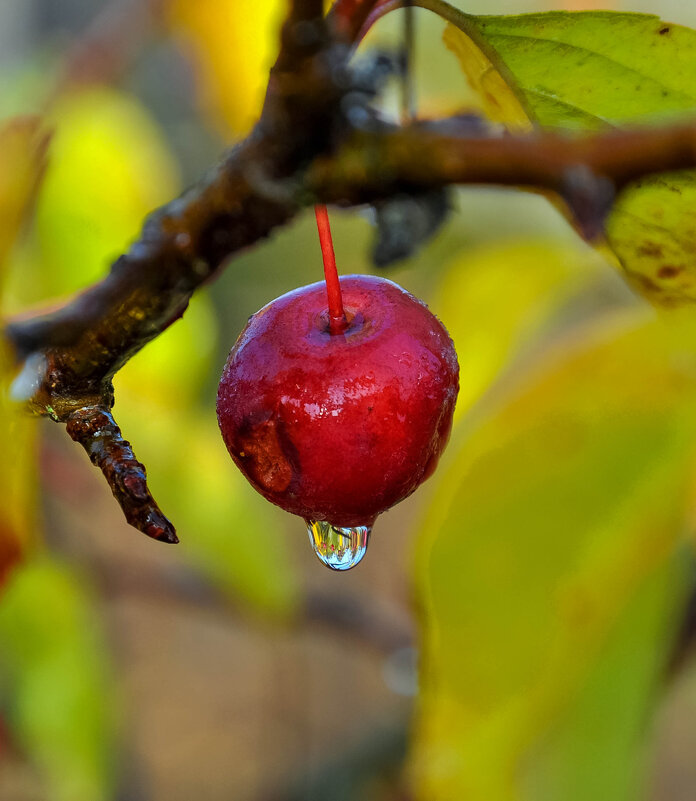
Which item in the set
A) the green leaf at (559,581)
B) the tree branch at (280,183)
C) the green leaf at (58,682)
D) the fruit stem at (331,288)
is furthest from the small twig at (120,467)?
the green leaf at (58,682)

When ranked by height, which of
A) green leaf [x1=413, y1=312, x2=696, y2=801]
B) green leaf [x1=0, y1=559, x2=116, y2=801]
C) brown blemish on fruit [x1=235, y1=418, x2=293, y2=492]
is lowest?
green leaf [x1=0, y1=559, x2=116, y2=801]

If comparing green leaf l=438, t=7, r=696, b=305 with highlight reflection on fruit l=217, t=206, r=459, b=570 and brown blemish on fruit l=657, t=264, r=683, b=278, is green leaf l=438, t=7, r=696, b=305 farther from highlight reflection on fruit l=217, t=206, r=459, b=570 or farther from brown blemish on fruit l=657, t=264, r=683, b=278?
highlight reflection on fruit l=217, t=206, r=459, b=570

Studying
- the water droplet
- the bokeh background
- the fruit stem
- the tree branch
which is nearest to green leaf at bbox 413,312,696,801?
the bokeh background

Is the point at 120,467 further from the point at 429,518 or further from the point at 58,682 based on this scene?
the point at 58,682

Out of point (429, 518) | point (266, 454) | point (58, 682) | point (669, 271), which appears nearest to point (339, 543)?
point (266, 454)

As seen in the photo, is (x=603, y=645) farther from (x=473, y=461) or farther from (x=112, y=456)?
(x=112, y=456)

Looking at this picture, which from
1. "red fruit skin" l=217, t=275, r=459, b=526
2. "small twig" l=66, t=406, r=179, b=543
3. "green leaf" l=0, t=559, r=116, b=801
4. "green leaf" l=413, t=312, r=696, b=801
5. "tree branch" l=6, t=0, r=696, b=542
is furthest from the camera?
"green leaf" l=0, t=559, r=116, b=801
